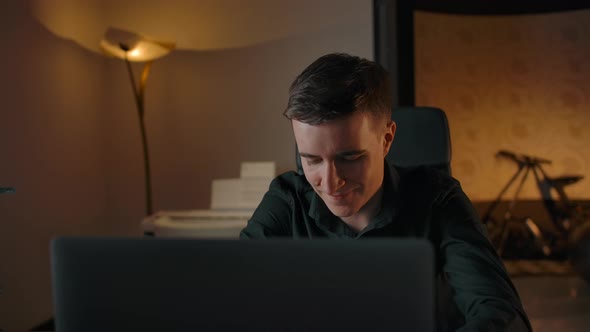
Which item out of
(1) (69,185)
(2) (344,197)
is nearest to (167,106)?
(1) (69,185)

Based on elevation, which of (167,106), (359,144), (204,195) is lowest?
(204,195)

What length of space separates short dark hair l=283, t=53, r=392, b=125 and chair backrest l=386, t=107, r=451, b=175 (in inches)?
18.1

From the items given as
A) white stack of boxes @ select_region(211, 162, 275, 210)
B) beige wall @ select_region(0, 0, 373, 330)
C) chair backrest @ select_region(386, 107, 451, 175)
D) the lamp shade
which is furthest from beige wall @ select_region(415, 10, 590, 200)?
chair backrest @ select_region(386, 107, 451, 175)

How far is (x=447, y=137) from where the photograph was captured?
1535mm

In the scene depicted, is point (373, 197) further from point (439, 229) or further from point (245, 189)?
point (245, 189)

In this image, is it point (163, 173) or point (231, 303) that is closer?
point (231, 303)

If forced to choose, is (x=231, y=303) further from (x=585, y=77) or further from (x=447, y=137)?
(x=585, y=77)

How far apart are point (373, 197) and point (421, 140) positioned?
41 centimetres

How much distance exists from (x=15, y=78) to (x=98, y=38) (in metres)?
0.82

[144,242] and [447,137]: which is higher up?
[447,137]

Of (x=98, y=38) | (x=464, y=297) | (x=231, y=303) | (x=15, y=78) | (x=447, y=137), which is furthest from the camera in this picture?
(x=98, y=38)

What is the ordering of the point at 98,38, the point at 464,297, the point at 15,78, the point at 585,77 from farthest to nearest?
the point at 585,77
the point at 98,38
the point at 15,78
the point at 464,297

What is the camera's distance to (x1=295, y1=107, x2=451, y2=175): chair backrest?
1526 millimetres

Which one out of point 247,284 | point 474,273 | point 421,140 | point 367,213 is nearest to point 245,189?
point 421,140
